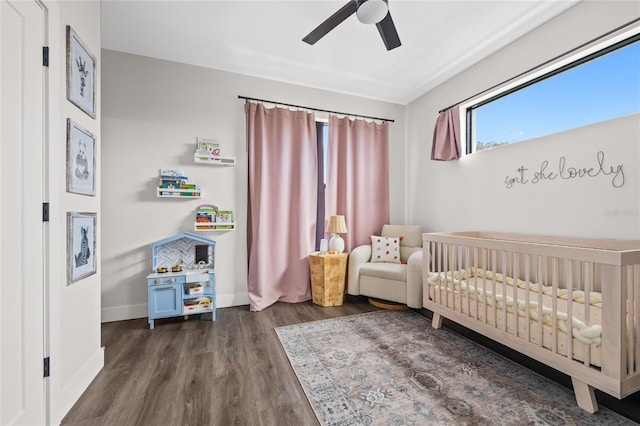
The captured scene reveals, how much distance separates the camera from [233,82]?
2.99 m

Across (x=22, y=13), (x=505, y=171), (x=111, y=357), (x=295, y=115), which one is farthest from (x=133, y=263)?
(x=505, y=171)

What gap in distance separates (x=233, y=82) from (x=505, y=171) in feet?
9.67

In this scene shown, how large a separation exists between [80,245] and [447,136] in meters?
3.38

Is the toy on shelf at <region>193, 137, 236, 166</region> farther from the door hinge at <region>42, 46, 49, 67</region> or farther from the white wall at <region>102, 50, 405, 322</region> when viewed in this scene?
the door hinge at <region>42, 46, 49, 67</region>

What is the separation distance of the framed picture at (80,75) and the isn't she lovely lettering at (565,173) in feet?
10.9

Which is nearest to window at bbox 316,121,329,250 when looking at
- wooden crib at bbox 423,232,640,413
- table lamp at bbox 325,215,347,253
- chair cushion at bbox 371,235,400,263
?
table lamp at bbox 325,215,347,253

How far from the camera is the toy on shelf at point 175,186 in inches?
104

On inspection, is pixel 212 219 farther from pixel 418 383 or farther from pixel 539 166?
Result: pixel 539 166

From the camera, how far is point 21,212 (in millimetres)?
1123

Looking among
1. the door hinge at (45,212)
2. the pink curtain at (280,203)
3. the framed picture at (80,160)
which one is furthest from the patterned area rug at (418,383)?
the framed picture at (80,160)

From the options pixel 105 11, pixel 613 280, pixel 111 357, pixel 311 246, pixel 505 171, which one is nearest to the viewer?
pixel 613 280

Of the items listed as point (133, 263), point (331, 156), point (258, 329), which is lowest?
point (258, 329)

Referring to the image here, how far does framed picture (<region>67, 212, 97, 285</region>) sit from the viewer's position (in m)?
1.43

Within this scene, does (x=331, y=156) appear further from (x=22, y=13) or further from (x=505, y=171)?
(x=22, y=13)
